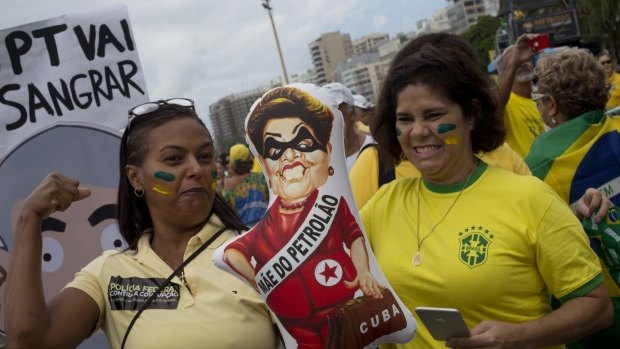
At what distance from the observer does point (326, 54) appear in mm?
158500

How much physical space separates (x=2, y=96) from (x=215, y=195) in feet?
4.99

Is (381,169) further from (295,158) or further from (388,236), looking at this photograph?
(295,158)

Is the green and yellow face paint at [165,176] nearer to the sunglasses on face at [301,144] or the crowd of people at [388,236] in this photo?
the crowd of people at [388,236]

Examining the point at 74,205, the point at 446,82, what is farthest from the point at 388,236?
the point at 74,205

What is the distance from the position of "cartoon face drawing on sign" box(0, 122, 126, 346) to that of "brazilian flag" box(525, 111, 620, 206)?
7.15ft

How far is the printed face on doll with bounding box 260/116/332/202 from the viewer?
2008mm

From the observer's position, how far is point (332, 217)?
78.5 inches

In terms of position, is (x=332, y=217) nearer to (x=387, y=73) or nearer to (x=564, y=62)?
(x=387, y=73)

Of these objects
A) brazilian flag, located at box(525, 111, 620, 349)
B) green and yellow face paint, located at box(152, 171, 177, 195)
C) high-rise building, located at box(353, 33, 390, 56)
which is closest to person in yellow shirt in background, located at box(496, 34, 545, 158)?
brazilian flag, located at box(525, 111, 620, 349)

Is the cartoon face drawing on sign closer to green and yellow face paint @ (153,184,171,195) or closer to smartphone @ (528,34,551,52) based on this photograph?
green and yellow face paint @ (153,184,171,195)

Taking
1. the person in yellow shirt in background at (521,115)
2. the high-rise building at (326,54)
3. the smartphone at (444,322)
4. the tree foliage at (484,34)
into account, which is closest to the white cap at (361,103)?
the person in yellow shirt in background at (521,115)

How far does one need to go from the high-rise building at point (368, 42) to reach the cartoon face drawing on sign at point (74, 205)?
188 metres

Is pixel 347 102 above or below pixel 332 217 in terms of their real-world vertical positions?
above

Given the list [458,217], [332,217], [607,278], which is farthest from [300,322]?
[607,278]
